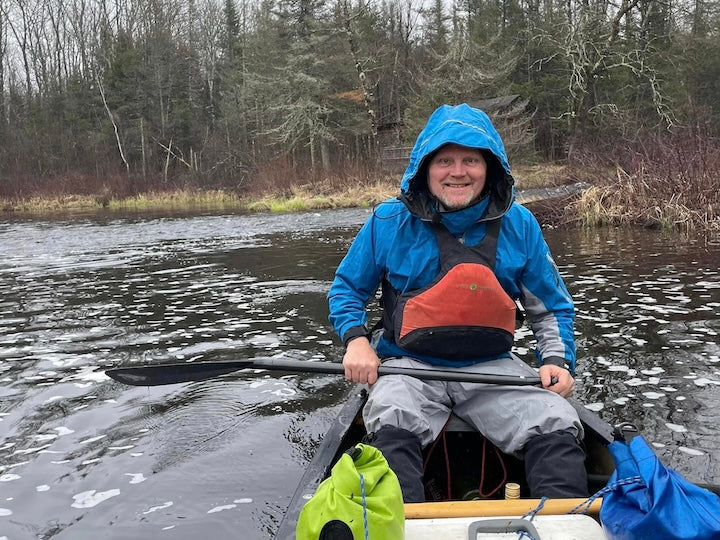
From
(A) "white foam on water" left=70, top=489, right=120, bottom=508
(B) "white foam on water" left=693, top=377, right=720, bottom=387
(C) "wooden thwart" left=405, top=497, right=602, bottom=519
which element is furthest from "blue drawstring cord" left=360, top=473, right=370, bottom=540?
(B) "white foam on water" left=693, top=377, right=720, bottom=387

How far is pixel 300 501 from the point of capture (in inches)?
76.9

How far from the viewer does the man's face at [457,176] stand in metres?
2.64

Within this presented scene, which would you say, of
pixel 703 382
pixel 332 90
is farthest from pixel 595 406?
pixel 332 90

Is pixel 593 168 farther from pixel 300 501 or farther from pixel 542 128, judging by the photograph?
pixel 542 128

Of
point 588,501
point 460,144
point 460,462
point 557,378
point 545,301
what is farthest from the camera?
point 545,301

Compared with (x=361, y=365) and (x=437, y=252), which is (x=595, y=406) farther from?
(x=361, y=365)

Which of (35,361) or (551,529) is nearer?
(551,529)

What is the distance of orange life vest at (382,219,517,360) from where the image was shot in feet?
8.17

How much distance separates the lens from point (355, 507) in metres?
1.47

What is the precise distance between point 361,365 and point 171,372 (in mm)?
931

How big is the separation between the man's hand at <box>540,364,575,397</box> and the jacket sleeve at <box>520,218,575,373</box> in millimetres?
151

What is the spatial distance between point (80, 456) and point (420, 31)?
37.0 m

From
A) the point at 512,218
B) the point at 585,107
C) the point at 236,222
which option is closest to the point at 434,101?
the point at 585,107

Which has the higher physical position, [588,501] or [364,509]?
[364,509]
